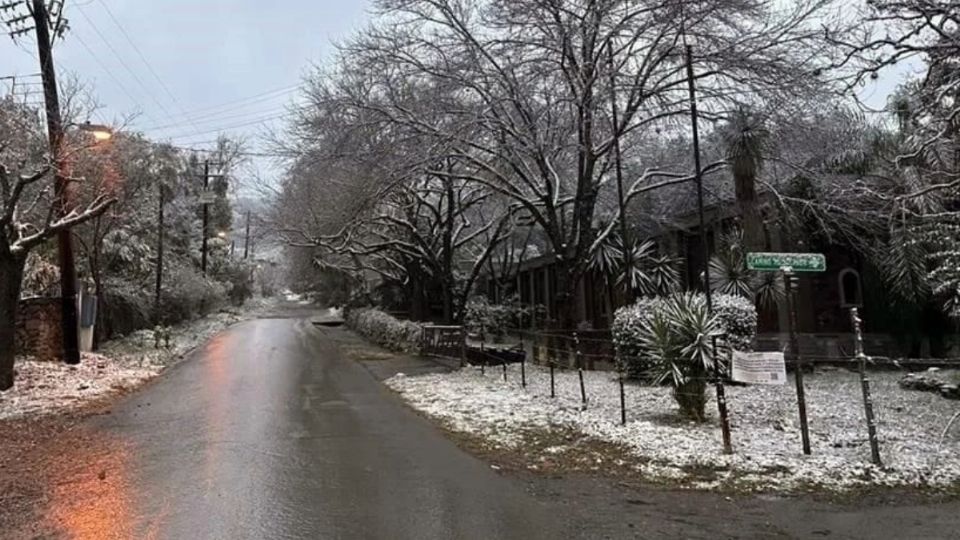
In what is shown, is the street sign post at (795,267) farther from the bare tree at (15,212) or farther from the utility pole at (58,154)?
the utility pole at (58,154)

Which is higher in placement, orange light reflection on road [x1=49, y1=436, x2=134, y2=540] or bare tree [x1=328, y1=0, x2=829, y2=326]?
bare tree [x1=328, y1=0, x2=829, y2=326]

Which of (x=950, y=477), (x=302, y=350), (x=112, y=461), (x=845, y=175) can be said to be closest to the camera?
(x=950, y=477)

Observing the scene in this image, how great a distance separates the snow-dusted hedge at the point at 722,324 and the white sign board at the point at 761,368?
3.88 meters

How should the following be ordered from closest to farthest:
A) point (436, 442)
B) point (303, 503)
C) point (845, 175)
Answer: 1. point (303, 503)
2. point (436, 442)
3. point (845, 175)

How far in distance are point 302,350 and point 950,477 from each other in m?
17.9

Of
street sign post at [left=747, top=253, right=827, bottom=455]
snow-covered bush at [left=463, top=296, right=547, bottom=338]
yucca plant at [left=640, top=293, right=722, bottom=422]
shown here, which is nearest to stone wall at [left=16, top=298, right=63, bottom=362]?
snow-covered bush at [left=463, top=296, right=547, bottom=338]

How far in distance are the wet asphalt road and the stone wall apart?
5.29 m

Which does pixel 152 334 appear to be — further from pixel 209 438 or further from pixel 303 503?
pixel 303 503

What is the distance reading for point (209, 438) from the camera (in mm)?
8391

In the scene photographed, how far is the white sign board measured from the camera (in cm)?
715

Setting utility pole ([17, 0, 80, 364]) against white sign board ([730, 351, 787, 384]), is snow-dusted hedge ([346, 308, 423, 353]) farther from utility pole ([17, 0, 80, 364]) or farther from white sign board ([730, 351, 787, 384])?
white sign board ([730, 351, 787, 384])

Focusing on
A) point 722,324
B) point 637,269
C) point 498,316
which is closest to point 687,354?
point 722,324

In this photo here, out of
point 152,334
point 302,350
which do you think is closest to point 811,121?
point 302,350

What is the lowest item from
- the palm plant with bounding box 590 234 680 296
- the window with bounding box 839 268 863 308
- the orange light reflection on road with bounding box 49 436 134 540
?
the orange light reflection on road with bounding box 49 436 134 540
